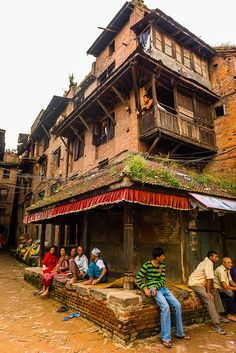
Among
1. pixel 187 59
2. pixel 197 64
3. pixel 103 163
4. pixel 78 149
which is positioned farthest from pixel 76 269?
pixel 197 64

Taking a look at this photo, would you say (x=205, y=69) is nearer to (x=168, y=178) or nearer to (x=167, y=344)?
(x=168, y=178)

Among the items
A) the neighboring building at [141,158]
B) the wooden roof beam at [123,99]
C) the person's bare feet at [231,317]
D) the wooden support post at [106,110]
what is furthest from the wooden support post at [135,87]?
the person's bare feet at [231,317]

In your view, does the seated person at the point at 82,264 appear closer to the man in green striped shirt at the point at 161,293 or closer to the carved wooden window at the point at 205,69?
the man in green striped shirt at the point at 161,293

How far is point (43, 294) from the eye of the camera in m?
8.46

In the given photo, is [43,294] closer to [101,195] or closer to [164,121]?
[101,195]

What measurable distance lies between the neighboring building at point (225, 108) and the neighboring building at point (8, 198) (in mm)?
27054

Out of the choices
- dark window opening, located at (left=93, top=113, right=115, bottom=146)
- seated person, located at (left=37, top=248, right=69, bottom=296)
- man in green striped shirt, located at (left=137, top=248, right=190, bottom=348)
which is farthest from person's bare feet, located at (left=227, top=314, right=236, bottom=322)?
dark window opening, located at (left=93, top=113, right=115, bottom=146)

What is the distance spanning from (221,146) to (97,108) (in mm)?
7574

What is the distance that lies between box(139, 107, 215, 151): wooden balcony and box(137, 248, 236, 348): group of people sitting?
21.0 ft

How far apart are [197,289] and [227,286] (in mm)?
1088

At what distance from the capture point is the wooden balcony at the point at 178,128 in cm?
1110

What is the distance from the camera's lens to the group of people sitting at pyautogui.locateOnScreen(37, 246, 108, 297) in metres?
6.97

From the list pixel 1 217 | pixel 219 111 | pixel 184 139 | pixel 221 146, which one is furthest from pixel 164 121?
pixel 1 217

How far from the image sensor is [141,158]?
730 cm
